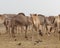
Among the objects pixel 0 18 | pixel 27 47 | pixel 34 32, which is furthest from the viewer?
pixel 0 18

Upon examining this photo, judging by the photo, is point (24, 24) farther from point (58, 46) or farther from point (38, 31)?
point (58, 46)

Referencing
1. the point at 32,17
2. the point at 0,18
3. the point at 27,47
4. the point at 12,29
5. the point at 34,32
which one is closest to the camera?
the point at 27,47

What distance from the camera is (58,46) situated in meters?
15.7

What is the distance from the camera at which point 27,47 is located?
15344mm

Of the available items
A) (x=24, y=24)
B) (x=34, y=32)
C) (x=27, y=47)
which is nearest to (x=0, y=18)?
(x=34, y=32)

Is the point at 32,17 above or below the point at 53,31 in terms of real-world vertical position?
above

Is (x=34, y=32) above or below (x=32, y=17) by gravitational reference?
below

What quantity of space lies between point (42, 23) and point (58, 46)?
27.9ft

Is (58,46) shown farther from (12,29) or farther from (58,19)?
(58,19)

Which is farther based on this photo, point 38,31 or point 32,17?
point 38,31

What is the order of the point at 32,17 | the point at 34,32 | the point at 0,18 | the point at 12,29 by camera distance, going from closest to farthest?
the point at 32,17 → the point at 12,29 → the point at 34,32 → the point at 0,18

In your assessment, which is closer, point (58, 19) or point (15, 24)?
point (15, 24)

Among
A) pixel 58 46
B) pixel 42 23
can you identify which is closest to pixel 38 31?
pixel 42 23

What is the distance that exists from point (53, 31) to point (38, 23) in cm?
391
